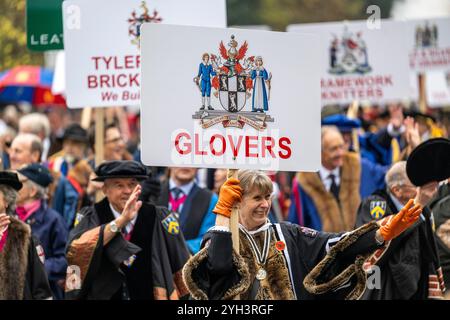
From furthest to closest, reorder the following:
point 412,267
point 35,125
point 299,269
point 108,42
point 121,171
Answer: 1. point 35,125
2. point 108,42
3. point 121,171
4. point 412,267
5. point 299,269

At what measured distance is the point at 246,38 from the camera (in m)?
7.70

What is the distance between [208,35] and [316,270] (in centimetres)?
166

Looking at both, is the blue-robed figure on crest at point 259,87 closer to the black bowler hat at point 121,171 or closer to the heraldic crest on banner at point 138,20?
the black bowler hat at point 121,171

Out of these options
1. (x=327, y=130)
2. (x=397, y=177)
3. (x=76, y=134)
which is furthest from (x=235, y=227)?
(x=76, y=134)

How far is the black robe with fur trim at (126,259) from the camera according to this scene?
9680mm

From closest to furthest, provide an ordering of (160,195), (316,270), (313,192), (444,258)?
(316,270)
(444,258)
(160,195)
(313,192)

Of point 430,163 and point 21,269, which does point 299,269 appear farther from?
point 21,269

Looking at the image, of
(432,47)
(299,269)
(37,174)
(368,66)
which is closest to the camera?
(299,269)

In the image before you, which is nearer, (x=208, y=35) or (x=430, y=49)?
(x=208, y=35)

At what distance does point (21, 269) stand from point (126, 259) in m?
1.02

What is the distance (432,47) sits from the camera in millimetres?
15703
